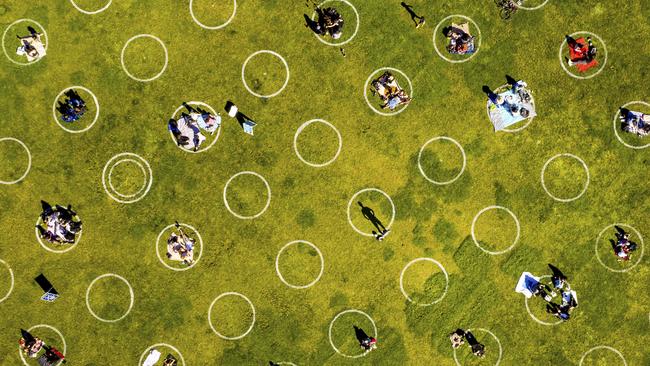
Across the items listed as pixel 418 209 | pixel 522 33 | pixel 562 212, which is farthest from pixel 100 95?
pixel 562 212

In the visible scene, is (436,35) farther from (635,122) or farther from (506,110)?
(635,122)

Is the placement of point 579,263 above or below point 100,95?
above

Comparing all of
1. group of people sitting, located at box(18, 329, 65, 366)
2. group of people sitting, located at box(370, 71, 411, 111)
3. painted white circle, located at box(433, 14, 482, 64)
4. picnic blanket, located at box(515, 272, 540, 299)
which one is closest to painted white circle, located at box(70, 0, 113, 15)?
group of people sitting, located at box(370, 71, 411, 111)

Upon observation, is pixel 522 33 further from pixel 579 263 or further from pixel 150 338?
pixel 150 338

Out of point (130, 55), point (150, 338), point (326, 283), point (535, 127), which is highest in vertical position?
point (535, 127)

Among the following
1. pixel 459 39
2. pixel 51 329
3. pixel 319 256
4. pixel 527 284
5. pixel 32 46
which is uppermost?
pixel 459 39

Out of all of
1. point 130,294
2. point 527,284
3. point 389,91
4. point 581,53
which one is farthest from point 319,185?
point 581,53
